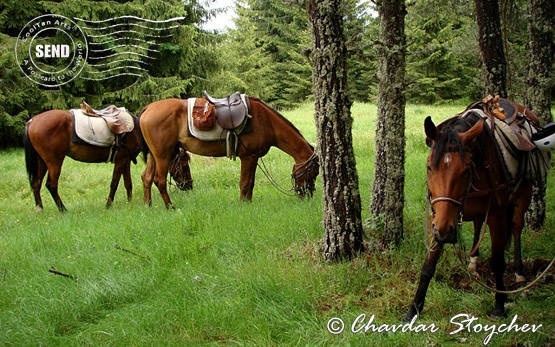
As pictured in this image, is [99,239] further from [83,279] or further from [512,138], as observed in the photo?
[512,138]

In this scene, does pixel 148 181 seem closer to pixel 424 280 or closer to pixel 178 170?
pixel 178 170

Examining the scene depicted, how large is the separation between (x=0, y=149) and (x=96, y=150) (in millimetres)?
11555

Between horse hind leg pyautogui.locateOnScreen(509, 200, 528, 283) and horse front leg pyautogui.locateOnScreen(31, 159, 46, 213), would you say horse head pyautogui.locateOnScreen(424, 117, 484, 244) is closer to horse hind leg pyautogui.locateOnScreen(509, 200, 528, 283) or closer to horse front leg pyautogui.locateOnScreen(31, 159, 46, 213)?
horse hind leg pyautogui.locateOnScreen(509, 200, 528, 283)

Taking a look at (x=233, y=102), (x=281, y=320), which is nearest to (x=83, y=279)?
(x=281, y=320)

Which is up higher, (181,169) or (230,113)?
(230,113)

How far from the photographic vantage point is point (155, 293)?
165 inches

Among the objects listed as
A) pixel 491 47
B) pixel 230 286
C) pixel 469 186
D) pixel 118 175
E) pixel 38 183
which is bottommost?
pixel 230 286

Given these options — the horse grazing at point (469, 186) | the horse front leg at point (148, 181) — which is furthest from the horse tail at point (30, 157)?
the horse grazing at point (469, 186)

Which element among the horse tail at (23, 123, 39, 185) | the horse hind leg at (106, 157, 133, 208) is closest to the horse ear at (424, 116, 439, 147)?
the horse hind leg at (106, 157, 133, 208)

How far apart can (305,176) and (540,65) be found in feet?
13.1

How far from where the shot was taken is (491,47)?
18.2ft

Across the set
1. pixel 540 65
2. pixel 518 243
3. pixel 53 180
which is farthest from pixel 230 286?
pixel 53 180

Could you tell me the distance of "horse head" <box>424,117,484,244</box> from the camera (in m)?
3.04

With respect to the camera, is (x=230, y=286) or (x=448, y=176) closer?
(x=448, y=176)
